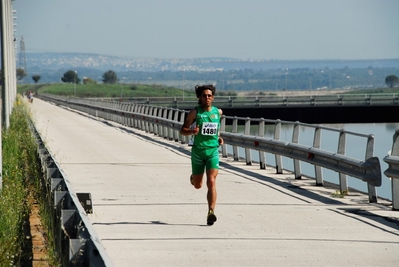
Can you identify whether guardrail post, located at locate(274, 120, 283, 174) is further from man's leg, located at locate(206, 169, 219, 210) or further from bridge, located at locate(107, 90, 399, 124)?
bridge, located at locate(107, 90, 399, 124)

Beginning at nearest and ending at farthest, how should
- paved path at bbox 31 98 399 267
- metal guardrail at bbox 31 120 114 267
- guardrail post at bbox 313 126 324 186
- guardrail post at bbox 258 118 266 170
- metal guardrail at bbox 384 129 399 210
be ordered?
metal guardrail at bbox 31 120 114 267, paved path at bbox 31 98 399 267, metal guardrail at bbox 384 129 399 210, guardrail post at bbox 313 126 324 186, guardrail post at bbox 258 118 266 170

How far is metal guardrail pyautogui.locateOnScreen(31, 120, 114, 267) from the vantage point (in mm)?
6941

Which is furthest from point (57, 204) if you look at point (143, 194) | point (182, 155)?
point (182, 155)

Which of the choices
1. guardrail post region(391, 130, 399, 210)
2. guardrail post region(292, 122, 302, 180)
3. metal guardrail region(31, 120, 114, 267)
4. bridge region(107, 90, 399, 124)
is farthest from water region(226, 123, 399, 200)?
metal guardrail region(31, 120, 114, 267)

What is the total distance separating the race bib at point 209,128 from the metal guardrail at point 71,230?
6.54 ft

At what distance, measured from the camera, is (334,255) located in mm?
10641

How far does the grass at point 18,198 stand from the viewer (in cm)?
880

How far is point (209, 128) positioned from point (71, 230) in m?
4.63

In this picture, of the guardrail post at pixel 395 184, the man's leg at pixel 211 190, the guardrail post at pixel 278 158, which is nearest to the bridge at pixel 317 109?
the guardrail post at pixel 278 158

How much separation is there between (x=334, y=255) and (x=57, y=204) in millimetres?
3024

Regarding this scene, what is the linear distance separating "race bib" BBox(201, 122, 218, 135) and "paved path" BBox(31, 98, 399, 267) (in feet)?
3.95

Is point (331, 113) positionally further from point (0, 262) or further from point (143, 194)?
point (0, 262)

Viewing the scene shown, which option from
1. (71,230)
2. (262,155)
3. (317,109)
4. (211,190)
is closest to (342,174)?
(211,190)

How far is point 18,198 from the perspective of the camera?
11867 mm
